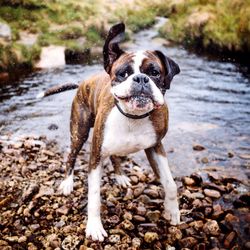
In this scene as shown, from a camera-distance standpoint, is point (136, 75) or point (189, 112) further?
point (189, 112)

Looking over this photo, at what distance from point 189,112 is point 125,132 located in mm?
4361

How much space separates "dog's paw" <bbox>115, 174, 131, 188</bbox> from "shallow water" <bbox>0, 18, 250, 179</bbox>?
736 millimetres

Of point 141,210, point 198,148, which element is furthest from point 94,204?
point 198,148

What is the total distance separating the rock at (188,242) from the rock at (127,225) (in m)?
0.51

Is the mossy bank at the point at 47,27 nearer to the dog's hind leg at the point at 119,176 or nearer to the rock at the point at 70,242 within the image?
the dog's hind leg at the point at 119,176

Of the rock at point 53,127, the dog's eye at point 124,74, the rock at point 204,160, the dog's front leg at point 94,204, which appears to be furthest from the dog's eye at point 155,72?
the rock at point 53,127

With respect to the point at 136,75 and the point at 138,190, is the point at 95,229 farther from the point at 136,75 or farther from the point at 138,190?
the point at 136,75

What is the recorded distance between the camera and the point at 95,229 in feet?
11.9

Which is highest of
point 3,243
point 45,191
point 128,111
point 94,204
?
point 128,111

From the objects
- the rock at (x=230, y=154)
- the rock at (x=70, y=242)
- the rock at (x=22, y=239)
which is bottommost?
the rock at (x=230, y=154)

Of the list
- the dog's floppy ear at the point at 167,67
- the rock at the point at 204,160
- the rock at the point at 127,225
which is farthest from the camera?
the rock at the point at 204,160

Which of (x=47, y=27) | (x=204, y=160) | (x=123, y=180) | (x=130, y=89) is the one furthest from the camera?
(x=47, y=27)

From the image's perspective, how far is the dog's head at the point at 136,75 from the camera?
10.0ft

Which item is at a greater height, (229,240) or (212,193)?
(229,240)
